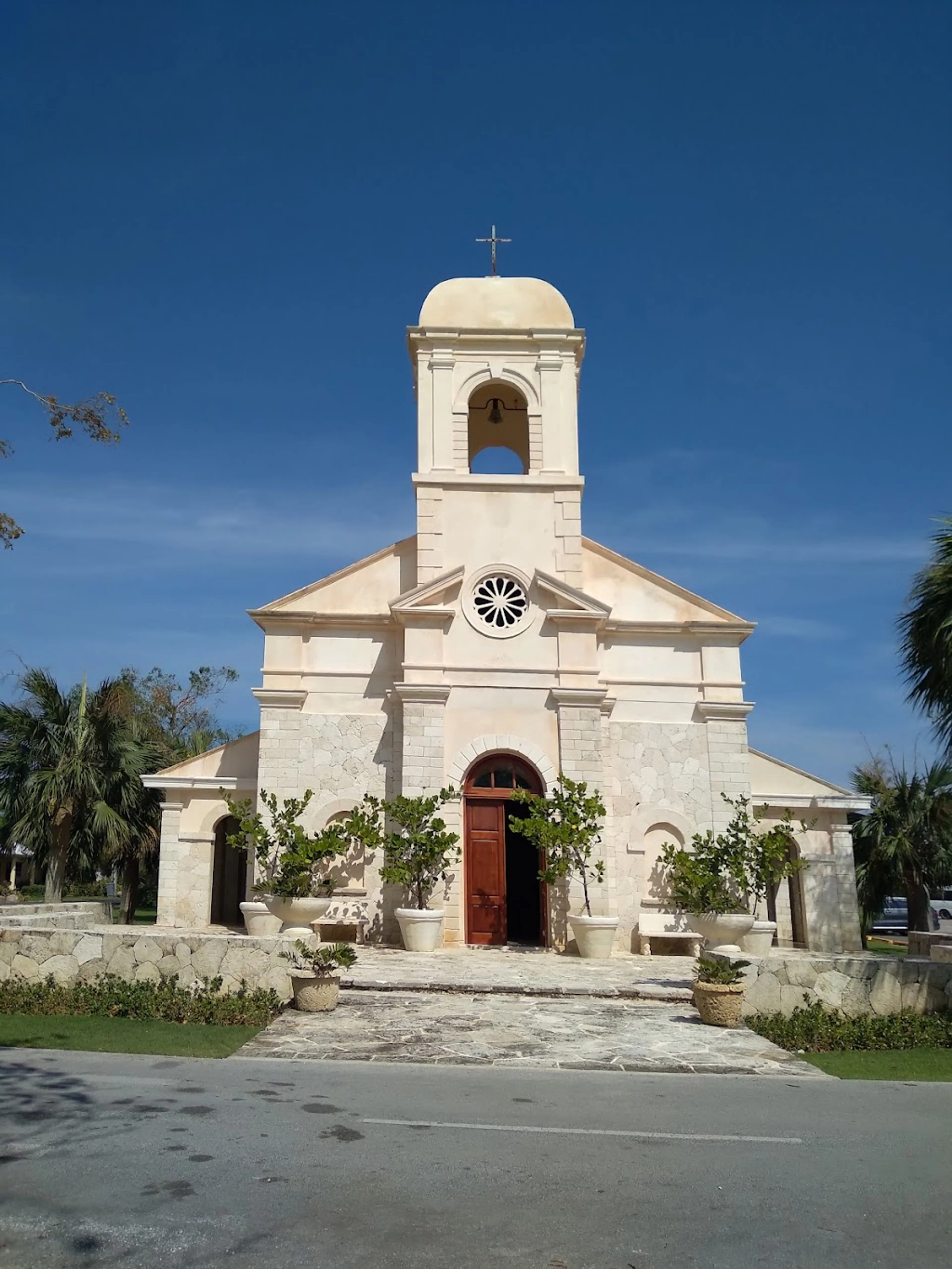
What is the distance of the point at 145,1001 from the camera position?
12.3m

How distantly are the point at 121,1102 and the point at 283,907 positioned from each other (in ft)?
36.3

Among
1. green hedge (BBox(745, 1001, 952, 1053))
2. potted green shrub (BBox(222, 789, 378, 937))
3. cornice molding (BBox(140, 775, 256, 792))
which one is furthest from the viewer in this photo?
cornice molding (BBox(140, 775, 256, 792))

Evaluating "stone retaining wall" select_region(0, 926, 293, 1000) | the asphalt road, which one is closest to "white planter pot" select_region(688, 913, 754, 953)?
"stone retaining wall" select_region(0, 926, 293, 1000)

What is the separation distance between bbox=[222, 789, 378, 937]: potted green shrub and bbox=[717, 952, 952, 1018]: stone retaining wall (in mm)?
8343

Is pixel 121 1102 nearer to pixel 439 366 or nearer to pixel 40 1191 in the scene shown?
pixel 40 1191

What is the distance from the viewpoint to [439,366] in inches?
873

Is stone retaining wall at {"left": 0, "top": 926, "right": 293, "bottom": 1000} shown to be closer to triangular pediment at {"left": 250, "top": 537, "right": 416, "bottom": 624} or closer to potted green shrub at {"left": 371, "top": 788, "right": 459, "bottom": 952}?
potted green shrub at {"left": 371, "top": 788, "right": 459, "bottom": 952}

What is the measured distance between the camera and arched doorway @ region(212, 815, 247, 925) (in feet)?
81.0

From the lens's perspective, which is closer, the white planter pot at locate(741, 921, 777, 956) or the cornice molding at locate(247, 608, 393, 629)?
the white planter pot at locate(741, 921, 777, 956)

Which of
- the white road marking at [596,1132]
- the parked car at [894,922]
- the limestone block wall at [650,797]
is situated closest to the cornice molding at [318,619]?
the limestone block wall at [650,797]

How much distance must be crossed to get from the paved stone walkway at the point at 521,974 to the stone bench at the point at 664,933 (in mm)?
441

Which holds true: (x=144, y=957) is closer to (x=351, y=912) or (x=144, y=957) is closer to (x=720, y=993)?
(x=351, y=912)

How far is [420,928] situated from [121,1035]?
803 centimetres

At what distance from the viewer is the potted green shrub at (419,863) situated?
18344 mm
